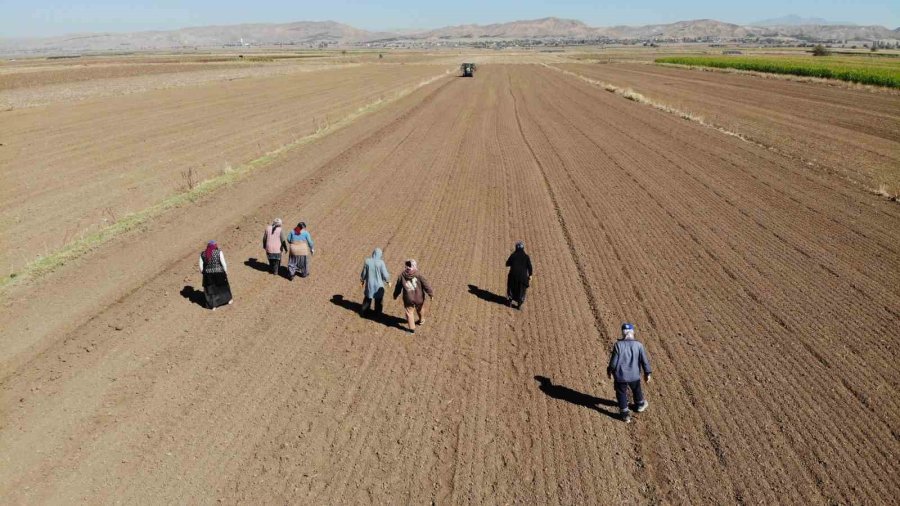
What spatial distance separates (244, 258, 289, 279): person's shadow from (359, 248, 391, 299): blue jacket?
3175 mm

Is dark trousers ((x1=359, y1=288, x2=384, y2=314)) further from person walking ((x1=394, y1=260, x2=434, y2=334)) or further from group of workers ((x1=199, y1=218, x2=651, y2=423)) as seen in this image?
person walking ((x1=394, y1=260, x2=434, y2=334))

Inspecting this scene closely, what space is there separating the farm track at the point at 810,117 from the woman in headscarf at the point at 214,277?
20.0 metres

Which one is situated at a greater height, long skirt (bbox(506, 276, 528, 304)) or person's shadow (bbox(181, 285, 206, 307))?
long skirt (bbox(506, 276, 528, 304))

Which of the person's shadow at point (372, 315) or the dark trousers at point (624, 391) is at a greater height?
the dark trousers at point (624, 391)

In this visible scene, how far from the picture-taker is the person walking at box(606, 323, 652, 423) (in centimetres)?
743

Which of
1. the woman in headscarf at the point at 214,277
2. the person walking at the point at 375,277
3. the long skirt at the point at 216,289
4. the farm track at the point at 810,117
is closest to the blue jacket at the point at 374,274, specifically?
the person walking at the point at 375,277

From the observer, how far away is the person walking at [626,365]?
7430mm

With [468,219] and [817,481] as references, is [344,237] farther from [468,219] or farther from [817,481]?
[817,481]

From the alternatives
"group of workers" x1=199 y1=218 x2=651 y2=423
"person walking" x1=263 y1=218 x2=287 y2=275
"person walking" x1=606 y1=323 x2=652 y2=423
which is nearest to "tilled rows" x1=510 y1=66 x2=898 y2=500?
"person walking" x1=606 y1=323 x2=652 y2=423

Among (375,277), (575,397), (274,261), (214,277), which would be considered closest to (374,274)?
(375,277)

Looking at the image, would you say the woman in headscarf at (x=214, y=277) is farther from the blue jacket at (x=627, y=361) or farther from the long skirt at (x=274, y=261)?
the blue jacket at (x=627, y=361)

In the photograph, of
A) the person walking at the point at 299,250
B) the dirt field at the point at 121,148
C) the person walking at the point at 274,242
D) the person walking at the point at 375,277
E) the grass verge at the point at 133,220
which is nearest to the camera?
the person walking at the point at 375,277

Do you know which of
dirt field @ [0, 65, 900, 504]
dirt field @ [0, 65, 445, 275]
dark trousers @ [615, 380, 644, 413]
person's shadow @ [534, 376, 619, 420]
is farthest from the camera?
dirt field @ [0, 65, 445, 275]

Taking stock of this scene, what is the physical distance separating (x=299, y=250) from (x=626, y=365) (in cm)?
731
